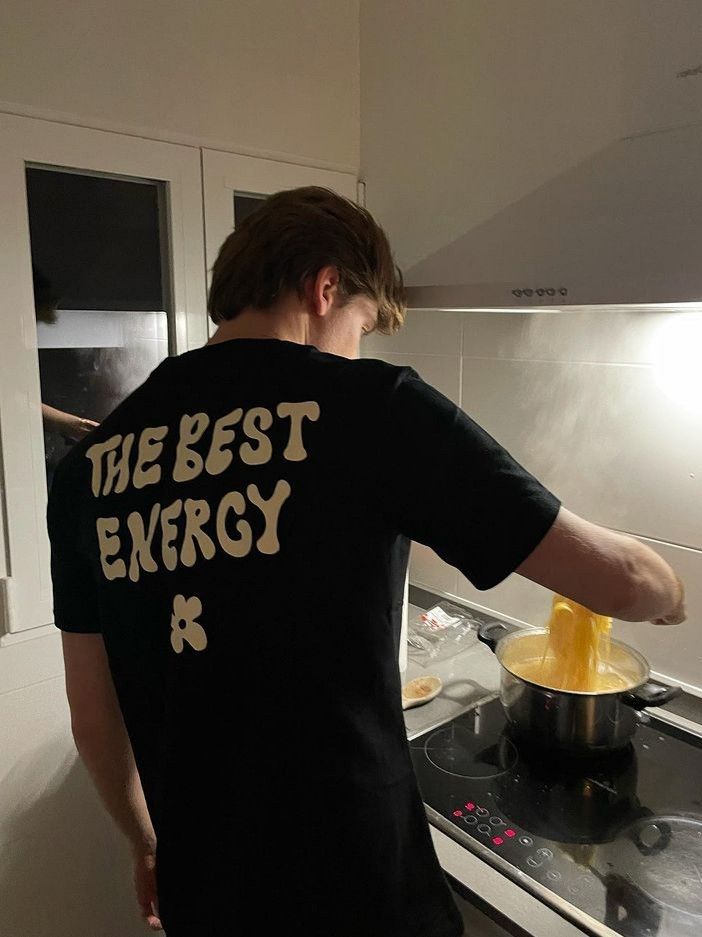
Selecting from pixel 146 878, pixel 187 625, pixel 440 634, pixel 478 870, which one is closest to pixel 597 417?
pixel 440 634

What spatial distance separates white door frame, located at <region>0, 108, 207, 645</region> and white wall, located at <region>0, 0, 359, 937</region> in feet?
0.09

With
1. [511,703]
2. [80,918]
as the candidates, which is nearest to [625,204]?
[511,703]

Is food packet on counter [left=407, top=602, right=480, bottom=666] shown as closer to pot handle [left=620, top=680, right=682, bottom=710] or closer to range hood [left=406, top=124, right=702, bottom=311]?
pot handle [left=620, top=680, right=682, bottom=710]

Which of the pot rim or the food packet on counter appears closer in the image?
the pot rim

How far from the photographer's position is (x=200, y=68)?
1345 millimetres

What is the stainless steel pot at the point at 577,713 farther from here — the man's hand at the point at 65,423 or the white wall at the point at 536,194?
the man's hand at the point at 65,423

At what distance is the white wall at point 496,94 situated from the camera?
0.97m

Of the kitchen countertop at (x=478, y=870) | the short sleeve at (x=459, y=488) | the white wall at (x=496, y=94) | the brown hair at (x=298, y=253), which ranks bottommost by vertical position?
the kitchen countertop at (x=478, y=870)

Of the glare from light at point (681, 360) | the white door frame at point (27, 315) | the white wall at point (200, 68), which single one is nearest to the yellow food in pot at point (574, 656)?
the glare from light at point (681, 360)

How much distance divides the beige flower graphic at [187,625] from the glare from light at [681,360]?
2.97 ft

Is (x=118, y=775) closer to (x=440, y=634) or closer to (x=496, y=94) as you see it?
(x=440, y=634)

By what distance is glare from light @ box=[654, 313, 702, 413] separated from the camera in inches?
49.6

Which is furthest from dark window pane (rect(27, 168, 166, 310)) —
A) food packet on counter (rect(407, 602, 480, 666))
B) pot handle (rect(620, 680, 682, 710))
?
pot handle (rect(620, 680, 682, 710))

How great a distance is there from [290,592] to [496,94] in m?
0.83
